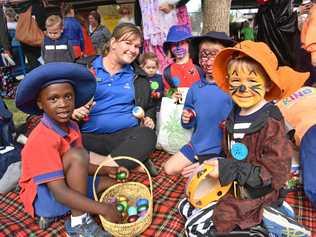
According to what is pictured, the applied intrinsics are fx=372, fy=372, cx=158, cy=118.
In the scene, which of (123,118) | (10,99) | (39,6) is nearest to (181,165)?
(123,118)

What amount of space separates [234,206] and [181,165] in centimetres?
81

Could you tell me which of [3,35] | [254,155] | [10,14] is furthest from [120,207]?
[10,14]

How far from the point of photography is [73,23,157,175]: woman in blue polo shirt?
102 inches

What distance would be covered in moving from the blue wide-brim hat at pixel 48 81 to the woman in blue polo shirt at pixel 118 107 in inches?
21.6

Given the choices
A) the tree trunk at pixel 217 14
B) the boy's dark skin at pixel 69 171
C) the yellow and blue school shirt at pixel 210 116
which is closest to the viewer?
the boy's dark skin at pixel 69 171

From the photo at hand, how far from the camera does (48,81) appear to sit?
1.82 metres

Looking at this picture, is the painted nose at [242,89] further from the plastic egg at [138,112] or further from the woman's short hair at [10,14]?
the woman's short hair at [10,14]

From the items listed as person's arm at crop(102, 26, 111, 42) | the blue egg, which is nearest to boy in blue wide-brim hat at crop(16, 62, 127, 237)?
the blue egg

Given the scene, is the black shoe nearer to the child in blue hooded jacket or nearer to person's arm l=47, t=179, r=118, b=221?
the child in blue hooded jacket

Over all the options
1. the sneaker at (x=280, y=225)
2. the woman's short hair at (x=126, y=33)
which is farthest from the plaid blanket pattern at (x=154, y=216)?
the woman's short hair at (x=126, y=33)

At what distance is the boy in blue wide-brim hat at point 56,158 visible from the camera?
5.85ft

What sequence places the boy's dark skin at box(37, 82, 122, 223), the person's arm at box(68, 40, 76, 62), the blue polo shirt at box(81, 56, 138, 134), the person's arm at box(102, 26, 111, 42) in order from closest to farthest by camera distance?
1. the boy's dark skin at box(37, 82, 122, 223)
2. the blue polo shirt at box(81, 56, 138, 134)
3. the person's arm at box(68, 40, 76, 62)
4. the person's arm at box(102, 26, 111, 42)

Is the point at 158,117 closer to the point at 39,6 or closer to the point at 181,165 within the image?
the point at 181,165

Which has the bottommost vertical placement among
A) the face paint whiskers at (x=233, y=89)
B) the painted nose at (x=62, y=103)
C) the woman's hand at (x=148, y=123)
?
the woman's hand at (x=148, y=123)
